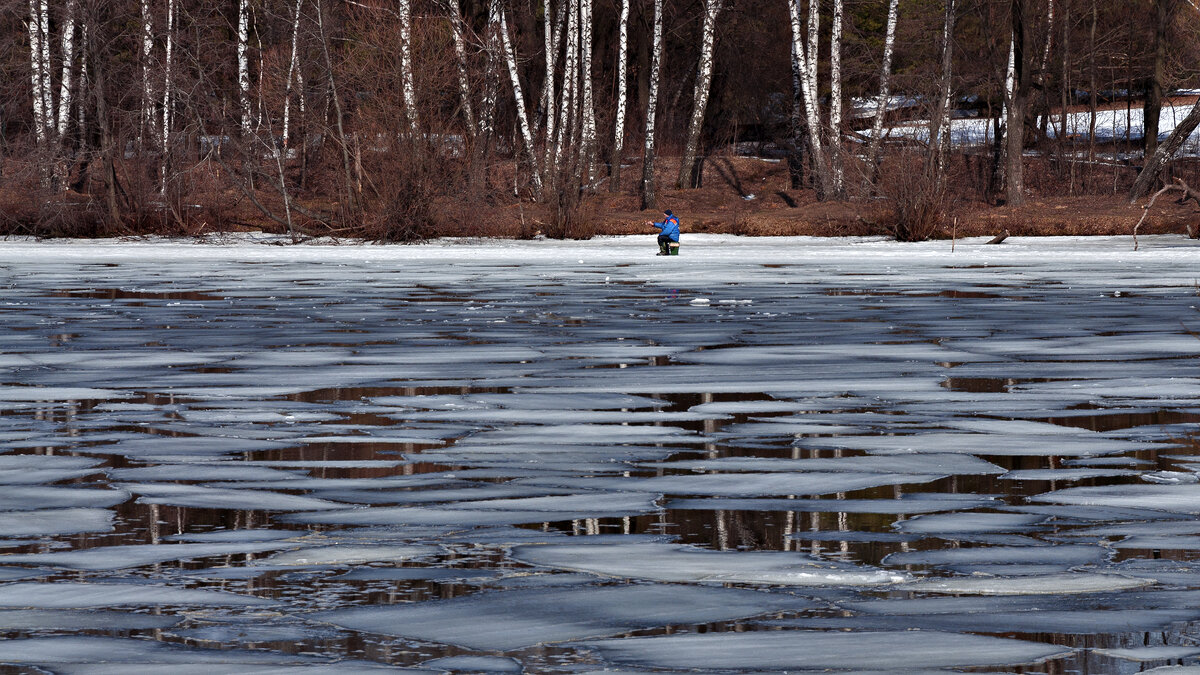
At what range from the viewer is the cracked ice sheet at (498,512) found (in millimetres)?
4934

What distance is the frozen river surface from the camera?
354cm

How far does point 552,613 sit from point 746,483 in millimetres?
1934

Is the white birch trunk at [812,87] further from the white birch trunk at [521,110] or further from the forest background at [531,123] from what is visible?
the white birch trunk at [521,110]

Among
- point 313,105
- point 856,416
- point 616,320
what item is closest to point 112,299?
point 616,320

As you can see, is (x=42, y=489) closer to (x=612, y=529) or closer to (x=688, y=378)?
(x=612, y=529)

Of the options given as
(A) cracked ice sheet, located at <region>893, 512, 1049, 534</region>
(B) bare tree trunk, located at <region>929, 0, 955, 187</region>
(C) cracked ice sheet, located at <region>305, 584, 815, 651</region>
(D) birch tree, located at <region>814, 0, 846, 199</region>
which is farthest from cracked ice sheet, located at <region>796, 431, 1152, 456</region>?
(D) birch tree, located at <region>814, 0, 846, 199</region>

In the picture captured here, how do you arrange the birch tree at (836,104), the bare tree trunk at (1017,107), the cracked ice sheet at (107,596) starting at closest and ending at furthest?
the cracked ice sheet at (107,596) < the birch tree at (836,104) < the bare tree trunk at (1017,107)

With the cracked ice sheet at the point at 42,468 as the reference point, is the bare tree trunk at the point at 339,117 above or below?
above

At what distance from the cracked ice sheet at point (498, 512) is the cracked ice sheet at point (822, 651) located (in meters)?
1.49

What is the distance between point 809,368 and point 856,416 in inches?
81.8

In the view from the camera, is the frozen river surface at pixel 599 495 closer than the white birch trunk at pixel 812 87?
Yes

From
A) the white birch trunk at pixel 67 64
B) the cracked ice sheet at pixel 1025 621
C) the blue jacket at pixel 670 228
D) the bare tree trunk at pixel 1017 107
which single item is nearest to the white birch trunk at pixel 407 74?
the blue jacket at pixel 670 228

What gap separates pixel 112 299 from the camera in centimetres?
1595

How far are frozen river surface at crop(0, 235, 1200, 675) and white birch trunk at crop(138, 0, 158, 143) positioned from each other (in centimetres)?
1810
